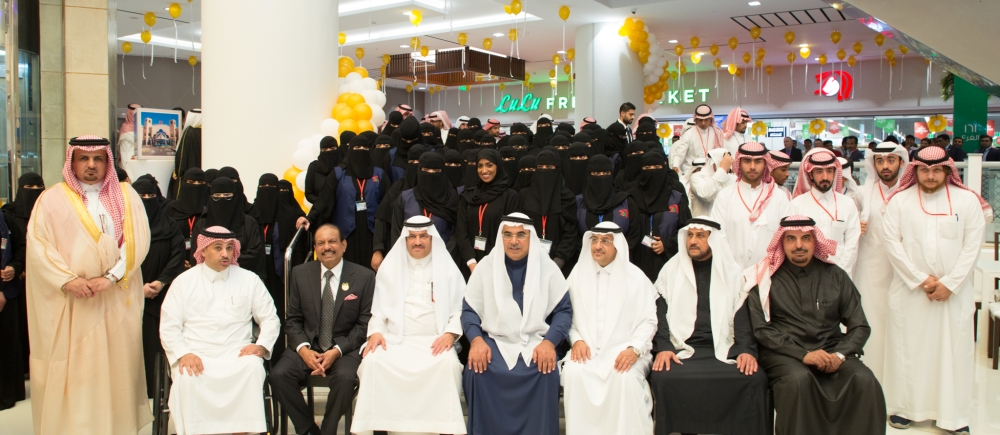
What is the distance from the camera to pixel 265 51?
6.79 metres

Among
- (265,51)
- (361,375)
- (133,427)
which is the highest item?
(265,51)

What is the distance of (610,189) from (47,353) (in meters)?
3.25

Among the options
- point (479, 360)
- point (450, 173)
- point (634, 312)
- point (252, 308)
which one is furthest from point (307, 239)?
point (634, 312)

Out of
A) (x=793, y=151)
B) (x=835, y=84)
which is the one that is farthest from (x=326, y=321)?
(x=835, y=84)

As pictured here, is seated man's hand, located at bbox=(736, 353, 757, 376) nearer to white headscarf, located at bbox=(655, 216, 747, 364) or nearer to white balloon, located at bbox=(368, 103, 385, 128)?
white headscarf, located at bbox=(655, 216, 747, 364)

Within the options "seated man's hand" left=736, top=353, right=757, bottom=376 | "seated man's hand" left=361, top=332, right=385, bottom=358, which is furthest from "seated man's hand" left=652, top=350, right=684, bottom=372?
"seated man's hand" left=361, top=332, right=385, bottom=358

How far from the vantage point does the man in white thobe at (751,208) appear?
4809 mm

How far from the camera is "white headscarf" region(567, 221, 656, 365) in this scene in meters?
3.92

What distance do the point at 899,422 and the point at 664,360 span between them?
1.61 meters

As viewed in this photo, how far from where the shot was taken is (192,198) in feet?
16.1

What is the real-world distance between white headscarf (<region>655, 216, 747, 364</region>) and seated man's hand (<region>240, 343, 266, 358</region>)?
2.10 meters

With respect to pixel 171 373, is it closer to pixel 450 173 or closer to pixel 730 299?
pixel 450 173

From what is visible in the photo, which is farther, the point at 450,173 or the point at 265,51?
the point at 265,51

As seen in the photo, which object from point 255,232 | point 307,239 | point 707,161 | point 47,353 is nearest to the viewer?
point 47,353
